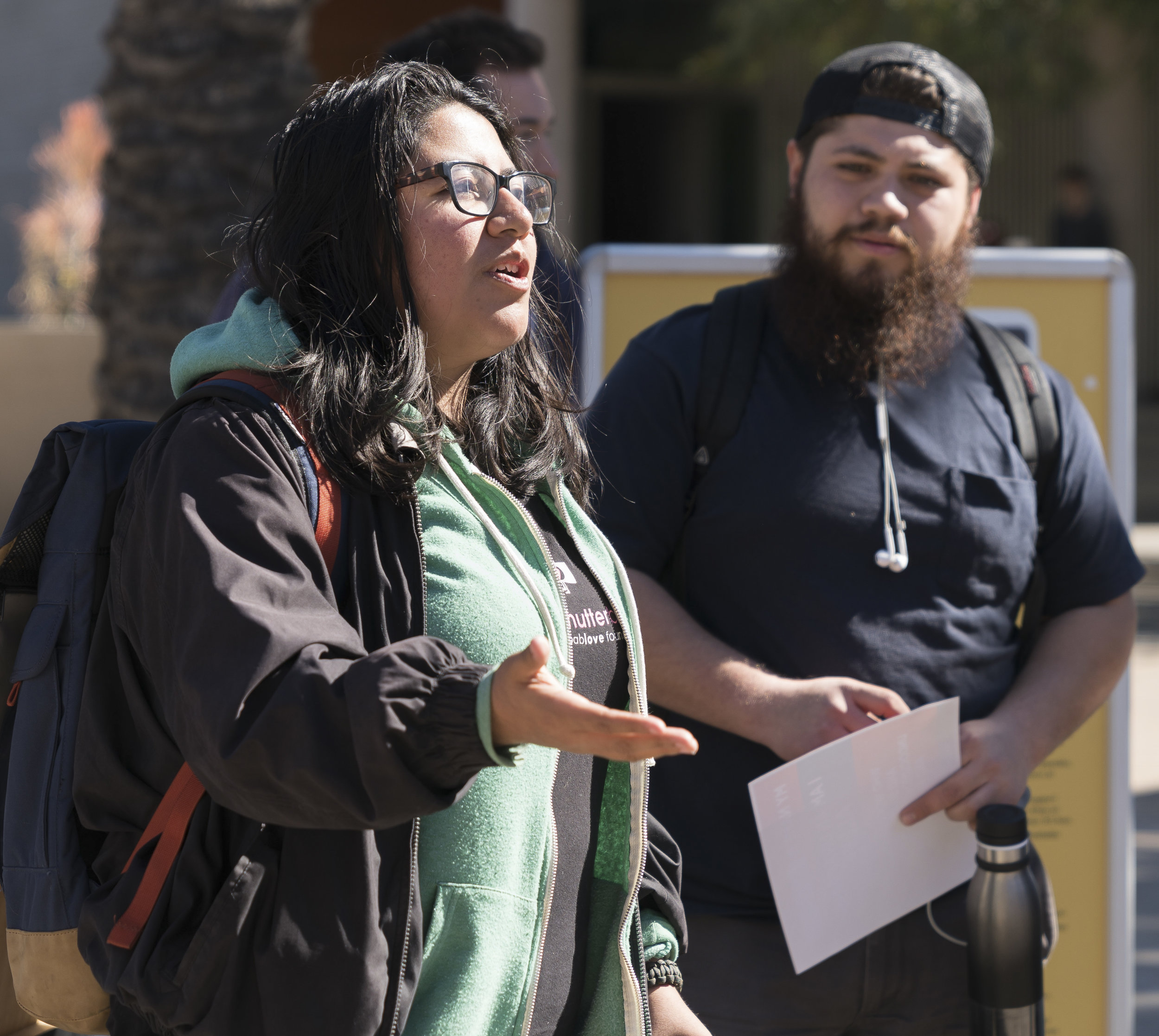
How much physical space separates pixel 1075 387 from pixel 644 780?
1.94 m

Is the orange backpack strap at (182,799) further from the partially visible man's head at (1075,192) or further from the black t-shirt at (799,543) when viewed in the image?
the partially visible man's head at (1075,192)

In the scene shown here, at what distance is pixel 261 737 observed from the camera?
1.21 metres

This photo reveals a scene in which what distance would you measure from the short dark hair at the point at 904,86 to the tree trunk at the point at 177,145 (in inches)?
135

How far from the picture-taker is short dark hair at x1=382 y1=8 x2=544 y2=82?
3.26m

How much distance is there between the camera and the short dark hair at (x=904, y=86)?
248cm

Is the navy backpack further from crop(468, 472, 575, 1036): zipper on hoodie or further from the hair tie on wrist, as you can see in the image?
the hair tie on wrist

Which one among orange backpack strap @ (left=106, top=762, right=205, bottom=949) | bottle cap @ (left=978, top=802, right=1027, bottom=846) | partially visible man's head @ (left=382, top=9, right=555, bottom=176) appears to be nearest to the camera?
orange backpack strap @ (left=106, top=762, right=205, bottom=949)

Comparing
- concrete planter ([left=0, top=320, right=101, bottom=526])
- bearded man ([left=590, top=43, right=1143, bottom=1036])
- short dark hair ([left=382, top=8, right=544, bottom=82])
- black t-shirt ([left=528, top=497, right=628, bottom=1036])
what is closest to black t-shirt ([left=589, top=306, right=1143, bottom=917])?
bearded man ([left=590, top=43, right=1143, bottom=1036])

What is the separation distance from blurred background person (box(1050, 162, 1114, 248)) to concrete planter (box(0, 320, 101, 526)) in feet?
29.5

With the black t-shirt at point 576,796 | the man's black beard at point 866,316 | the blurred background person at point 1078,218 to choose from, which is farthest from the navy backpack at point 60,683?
the blurred background person at point 1078,218

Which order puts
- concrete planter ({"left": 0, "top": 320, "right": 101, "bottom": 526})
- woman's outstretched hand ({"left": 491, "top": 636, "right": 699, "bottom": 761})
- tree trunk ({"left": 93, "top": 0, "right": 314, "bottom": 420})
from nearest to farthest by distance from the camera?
woman's outstretched hand ({"left": 491, "top": 636, "right": 699, "bottom": 761}) < tree trunk ({"left": 93, "top": 0, "right": 314, "bottom": 420}) < concrete planter ({"left": 0, "top": 320, "right": 101, "bottom": 526})

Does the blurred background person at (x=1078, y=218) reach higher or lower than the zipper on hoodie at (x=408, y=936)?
higher

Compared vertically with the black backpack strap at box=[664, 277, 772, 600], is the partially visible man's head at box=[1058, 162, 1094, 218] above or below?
above

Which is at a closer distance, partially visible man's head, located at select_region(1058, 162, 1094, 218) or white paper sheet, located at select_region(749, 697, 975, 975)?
white paper sheet, located at select_region(749, 697, 975, 975)
